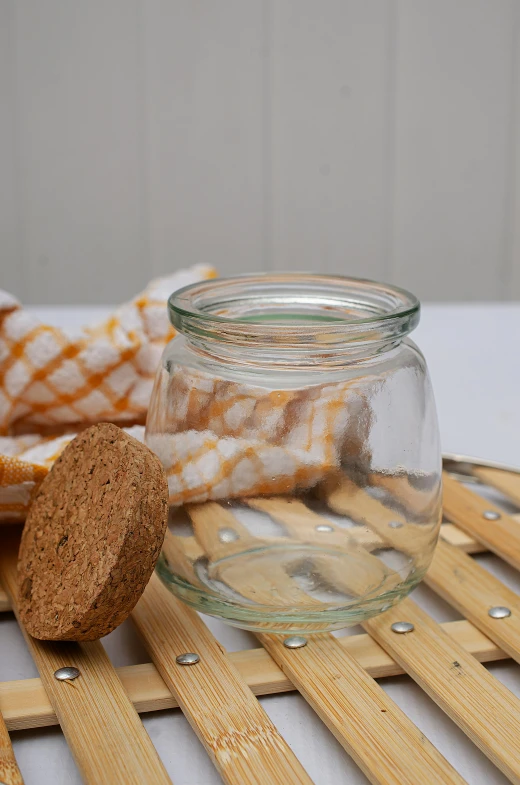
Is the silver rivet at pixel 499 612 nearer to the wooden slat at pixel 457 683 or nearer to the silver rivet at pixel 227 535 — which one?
the wooden slat at pixel 457 683

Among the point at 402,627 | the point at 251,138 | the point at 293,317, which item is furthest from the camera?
the point at 251,138

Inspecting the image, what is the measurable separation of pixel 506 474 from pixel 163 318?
27cm

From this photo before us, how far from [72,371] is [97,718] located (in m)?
0.34

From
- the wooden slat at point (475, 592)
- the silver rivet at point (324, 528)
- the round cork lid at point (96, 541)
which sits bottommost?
the wooden slat at point (475, 592)

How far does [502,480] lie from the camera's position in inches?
24.7

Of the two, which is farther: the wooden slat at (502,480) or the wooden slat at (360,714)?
the wooden slat at (502,480)

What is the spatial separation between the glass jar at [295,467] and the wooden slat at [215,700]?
0.05 ft

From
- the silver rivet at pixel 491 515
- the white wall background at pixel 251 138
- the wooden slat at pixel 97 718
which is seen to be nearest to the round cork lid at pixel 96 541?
the wooden slat at pixel 97 718

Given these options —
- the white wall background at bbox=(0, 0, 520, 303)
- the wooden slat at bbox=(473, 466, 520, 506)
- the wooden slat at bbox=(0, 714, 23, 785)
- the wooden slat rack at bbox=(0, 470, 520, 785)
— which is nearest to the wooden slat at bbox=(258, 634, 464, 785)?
the wooden slat rack at bbox=(0, 470, 520, 785)

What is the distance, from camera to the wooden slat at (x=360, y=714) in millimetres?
335

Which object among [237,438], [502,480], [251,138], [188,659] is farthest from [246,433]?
[251,138]

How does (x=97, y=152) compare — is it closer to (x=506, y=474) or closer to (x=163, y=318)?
(x=163, y=318)

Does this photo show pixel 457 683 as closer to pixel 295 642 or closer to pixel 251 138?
pixel 295 642

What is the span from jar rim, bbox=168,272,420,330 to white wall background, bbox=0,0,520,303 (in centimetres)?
114
